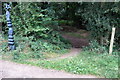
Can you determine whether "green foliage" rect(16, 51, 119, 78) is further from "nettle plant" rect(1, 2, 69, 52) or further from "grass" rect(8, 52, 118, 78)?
"nettle plant" rect(1, 2, 69, 52)

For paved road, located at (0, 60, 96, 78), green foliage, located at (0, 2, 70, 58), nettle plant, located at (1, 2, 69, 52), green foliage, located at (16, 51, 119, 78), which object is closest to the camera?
paved road, located at (0, 60, 96, 78)

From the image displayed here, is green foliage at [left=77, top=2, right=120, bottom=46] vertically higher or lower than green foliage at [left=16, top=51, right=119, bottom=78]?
higher

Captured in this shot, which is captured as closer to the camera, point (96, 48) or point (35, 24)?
point (96, 48)

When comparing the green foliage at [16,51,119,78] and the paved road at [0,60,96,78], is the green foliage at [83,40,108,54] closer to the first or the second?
the green foliage at [16,51,119,78]

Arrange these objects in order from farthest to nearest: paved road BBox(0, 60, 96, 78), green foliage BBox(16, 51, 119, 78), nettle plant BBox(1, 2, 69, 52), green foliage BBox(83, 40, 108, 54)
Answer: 1. nettle plant BBox(1, 2, 69, 52)
2. green foliage BBox(83, 40, 108, 54)
3. green foliage BBox(16, 51, 119, 78)
4. paved road BBox(0, 60, 96, 78)

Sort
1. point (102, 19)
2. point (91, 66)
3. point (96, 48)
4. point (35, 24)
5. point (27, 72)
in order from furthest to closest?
point (35, 24) → point (96, 48) → point (102, 19) → point (91, 66) → point (27, 72)

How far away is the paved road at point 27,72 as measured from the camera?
5.09 m

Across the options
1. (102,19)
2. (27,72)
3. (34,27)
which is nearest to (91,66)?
(27,72)

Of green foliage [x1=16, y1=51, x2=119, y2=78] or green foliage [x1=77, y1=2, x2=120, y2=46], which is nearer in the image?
green foliage [x1=16, y1=51, x2=119, y2=78]

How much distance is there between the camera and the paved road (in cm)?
509

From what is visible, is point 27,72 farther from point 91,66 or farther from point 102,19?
point 102,19

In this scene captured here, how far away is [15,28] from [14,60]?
2433 millimetres

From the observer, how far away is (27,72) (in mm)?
5348

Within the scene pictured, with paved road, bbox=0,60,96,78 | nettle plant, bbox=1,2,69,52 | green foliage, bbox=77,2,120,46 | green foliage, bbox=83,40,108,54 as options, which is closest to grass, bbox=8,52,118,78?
paved road, bbox=0,60,96,78
